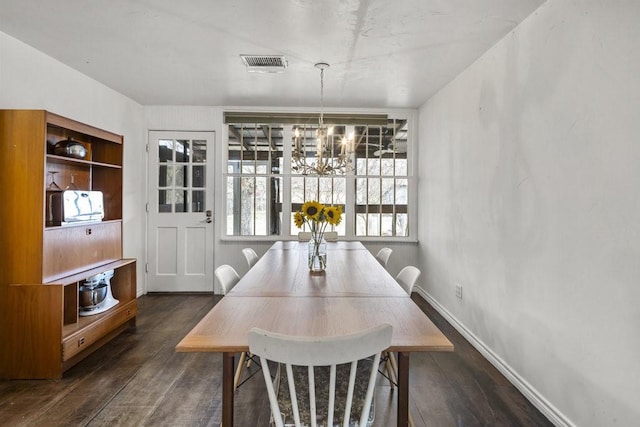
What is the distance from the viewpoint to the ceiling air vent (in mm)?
2902

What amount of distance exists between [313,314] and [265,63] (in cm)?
232

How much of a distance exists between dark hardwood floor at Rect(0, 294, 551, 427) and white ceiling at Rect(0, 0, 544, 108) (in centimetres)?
240

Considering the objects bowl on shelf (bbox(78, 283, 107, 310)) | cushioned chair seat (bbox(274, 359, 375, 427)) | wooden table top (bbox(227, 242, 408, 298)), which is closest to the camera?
cushioned chair seat (bbox(274, 359, 375, 427))

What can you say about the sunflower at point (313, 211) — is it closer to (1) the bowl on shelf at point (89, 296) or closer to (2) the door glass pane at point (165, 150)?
(1) the bowl on shelf at point (89, 296)

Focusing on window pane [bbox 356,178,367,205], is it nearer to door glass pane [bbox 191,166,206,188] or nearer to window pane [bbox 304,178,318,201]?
window pane [bbox 304,178,318,201]

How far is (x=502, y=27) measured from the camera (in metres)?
2.37

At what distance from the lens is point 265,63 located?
3.01 metres

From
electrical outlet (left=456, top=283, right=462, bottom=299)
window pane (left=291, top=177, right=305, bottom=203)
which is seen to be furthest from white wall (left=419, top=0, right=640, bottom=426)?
window pane (left=291, top=177, right=305, bottom=203)

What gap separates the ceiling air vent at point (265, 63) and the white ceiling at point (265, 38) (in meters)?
0.07

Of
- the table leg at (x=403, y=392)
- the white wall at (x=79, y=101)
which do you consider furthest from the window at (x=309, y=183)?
the table leg at (x=403, y=392)

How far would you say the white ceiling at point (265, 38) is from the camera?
2.16 m

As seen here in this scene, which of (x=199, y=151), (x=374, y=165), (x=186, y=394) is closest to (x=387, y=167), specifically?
(x=374, y=165)

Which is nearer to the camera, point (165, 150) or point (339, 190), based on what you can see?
point (165, 150)

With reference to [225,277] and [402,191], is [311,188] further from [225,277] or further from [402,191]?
[225,277]
